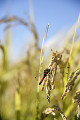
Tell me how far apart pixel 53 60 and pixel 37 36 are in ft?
1.67

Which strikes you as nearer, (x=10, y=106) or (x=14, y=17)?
(x=14, y=17)

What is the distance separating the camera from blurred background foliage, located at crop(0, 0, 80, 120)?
43 cm

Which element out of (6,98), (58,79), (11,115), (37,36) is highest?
(37,36)

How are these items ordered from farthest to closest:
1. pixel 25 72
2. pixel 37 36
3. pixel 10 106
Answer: pixel 10 106, pixel 25 72, pixel 37 36

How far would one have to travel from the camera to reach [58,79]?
17.9 inches

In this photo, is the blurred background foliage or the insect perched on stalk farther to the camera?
the blurred background foliage

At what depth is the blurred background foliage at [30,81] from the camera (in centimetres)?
43

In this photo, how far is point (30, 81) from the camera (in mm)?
904

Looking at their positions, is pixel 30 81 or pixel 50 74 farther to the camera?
pixel 30 81

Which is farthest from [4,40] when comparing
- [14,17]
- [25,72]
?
[14,17]

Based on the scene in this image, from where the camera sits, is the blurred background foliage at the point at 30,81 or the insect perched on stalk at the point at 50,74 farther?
the blurred background foliage at the point at 30,81

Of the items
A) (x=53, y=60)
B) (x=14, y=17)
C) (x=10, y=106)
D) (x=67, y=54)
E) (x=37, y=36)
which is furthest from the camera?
(x=10, y=106)

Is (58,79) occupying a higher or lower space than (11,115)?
higher

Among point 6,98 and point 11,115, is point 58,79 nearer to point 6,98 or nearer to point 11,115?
point 11,115
